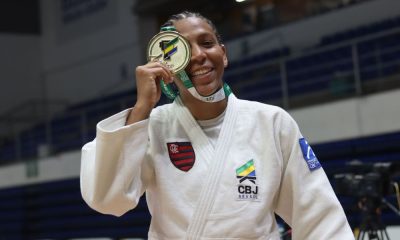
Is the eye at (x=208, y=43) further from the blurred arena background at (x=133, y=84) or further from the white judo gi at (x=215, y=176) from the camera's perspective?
the blurred arena background at (x=133, y=84)

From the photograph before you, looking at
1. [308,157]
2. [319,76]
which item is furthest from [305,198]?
[319,76]

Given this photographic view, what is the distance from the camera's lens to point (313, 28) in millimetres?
9445

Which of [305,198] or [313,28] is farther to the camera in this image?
[313,28]

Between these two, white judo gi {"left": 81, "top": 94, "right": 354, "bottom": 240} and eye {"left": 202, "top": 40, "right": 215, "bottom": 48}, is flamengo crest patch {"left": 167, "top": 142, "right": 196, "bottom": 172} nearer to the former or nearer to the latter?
white judo gi {"left": 81, "top": 94, "right": 354, "bottom": 240}

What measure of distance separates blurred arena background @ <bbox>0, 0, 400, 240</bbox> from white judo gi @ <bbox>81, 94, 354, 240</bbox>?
1912mm

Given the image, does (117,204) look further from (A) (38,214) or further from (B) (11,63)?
(B) (11,63)

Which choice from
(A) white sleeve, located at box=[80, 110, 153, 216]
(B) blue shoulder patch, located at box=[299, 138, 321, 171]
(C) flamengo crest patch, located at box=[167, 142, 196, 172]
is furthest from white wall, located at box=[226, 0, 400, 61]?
(A) white sleeve, located at box=[80, 110, 153, 216]

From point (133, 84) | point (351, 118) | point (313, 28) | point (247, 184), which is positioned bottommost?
point (351, 118)

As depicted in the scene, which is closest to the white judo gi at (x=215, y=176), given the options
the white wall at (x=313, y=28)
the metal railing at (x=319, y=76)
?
the metal railing at (x=319, y=76)

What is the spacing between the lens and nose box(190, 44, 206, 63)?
170cm

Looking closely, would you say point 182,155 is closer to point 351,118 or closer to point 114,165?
point 114,165

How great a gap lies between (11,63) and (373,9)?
7620 mm

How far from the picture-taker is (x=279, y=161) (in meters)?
1.72

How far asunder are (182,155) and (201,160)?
5 centimetres
